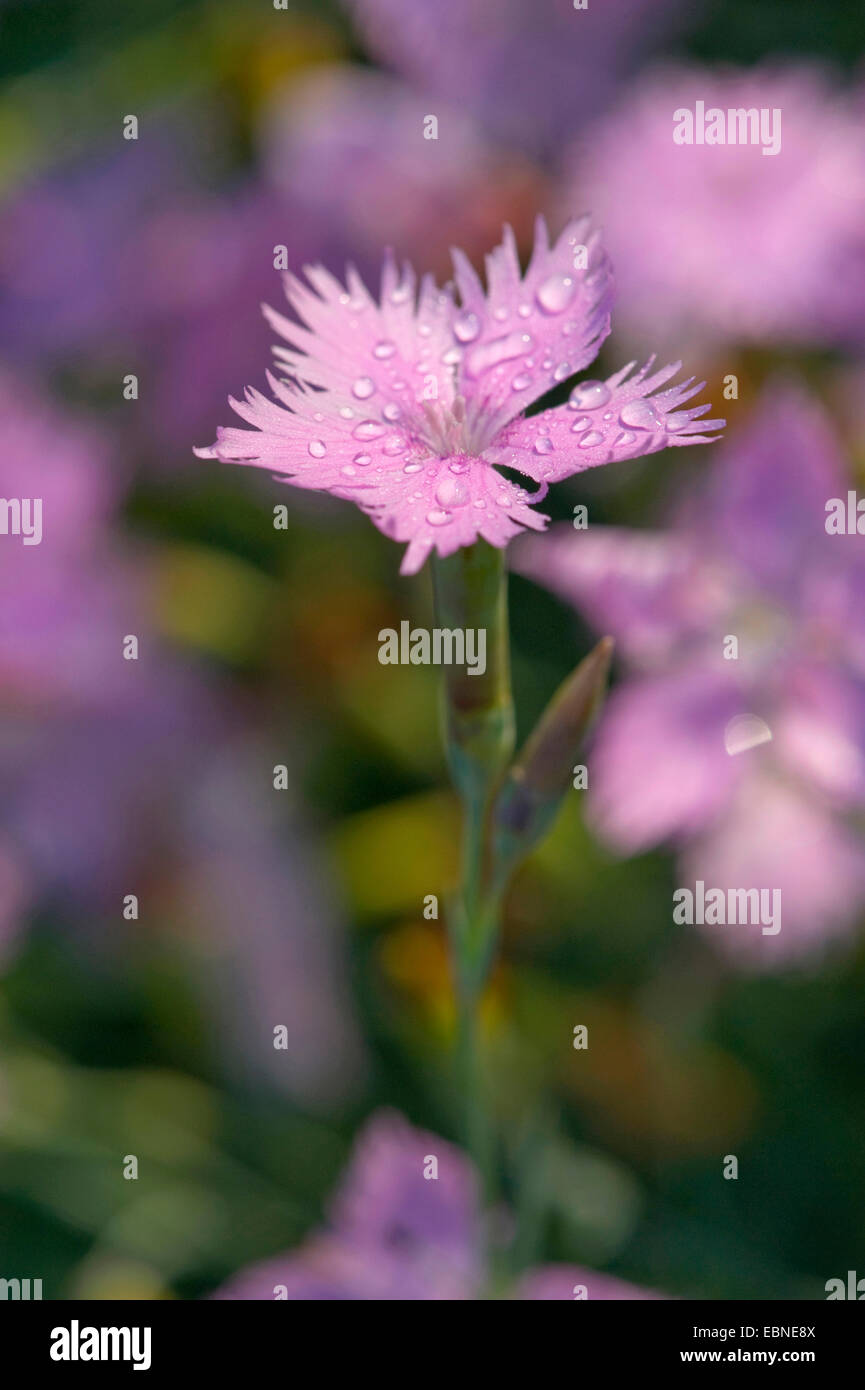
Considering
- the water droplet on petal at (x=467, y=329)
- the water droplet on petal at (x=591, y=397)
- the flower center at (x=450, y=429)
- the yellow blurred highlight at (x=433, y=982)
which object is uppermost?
the water droplet on petal at (x=467, y=329)

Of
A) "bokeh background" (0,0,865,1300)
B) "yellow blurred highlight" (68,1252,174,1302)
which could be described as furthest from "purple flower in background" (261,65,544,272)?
"yellow blurred highlight" (68,1252,174,1302)

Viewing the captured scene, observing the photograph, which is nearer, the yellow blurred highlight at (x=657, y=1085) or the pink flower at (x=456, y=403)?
A: the pink flower at (x=456, y=403)

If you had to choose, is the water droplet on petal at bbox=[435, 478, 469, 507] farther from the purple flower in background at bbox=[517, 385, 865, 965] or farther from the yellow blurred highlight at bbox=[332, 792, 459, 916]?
the yellow blurred highlight at bbox=[332, 792, 459, 916]

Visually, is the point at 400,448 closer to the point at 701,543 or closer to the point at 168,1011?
the point at 701,543

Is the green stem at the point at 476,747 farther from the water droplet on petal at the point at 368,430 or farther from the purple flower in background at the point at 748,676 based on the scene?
the purple flower in background at the point at 748,676

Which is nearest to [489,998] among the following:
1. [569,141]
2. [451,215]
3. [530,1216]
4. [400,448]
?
[530,1216]

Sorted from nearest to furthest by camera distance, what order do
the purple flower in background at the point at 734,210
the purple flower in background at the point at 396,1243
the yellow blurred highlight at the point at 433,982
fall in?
the purple flower in background at the point at 396,1243
the yellow blurred highlight at the point at 433,982
the purple flower in background at the point at 734,210

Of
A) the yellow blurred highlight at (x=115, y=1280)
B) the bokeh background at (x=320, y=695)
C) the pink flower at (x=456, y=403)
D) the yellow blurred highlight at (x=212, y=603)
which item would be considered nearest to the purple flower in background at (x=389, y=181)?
the bokeh background at (x=320, y=695)
